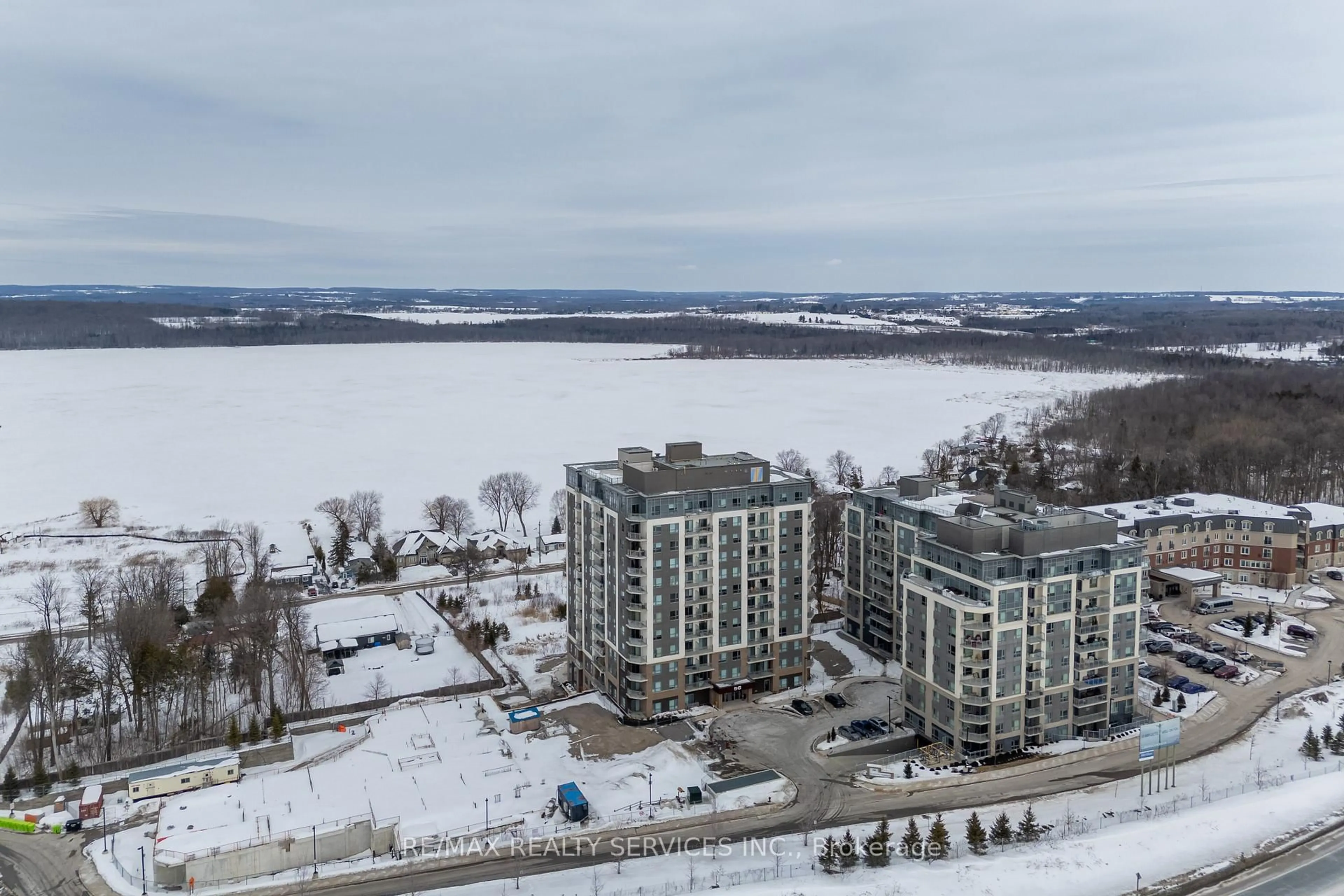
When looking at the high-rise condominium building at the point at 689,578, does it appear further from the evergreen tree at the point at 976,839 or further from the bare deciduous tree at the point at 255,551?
the bare deciduous tree at the point at 255,551

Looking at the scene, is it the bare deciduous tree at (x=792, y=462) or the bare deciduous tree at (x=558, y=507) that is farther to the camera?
the bare deciduous tree at (x=792, y=462)

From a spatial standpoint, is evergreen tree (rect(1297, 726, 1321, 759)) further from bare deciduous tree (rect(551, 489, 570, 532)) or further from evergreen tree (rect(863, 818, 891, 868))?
bare deciduous tree (rect(551, 489, 570, 532))

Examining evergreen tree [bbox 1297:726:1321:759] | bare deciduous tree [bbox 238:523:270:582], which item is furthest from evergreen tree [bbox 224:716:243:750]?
evergreen tree [bbox 1297:726:1321:759]

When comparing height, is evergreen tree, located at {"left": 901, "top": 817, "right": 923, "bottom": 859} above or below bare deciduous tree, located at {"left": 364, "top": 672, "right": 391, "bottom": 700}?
above

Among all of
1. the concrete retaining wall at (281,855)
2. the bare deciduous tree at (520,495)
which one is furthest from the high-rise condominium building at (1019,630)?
the bare deciduous tree at (520,495)

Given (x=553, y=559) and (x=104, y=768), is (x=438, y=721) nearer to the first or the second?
(x=104, y=768)
